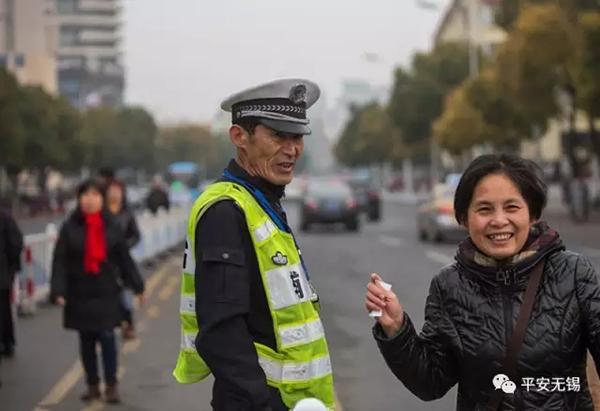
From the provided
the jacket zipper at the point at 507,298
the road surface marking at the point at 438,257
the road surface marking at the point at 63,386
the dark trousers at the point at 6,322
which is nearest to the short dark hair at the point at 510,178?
the jacket zipper at the point at 507,298

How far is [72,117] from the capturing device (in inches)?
3211

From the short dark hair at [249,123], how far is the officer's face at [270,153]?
0.01m

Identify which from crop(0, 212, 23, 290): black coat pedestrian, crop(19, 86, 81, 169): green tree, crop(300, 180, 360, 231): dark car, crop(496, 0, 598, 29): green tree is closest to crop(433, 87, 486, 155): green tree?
crop(496, 0, 598, 29): green tree

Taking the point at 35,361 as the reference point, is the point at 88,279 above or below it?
above

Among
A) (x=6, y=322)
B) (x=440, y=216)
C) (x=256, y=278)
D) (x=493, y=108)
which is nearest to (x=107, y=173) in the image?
(x=6, y=322)

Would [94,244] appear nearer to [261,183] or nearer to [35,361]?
[35,361]

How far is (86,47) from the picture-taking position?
581 ft

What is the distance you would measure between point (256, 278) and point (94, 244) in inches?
227

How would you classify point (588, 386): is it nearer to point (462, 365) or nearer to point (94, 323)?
point (462, 365)

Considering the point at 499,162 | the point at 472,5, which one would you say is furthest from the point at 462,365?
the point at 472,5

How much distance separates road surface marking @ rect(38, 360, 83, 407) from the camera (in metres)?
9.47

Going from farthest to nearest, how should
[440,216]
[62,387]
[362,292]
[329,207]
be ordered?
[329,207] → [440,216] → [362,292] → [62,387]

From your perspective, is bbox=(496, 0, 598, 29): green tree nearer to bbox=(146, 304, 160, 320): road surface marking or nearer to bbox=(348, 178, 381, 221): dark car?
bbox=(348, 178, 381, 221): dark car

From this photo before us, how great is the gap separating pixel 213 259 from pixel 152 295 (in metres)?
15.2
